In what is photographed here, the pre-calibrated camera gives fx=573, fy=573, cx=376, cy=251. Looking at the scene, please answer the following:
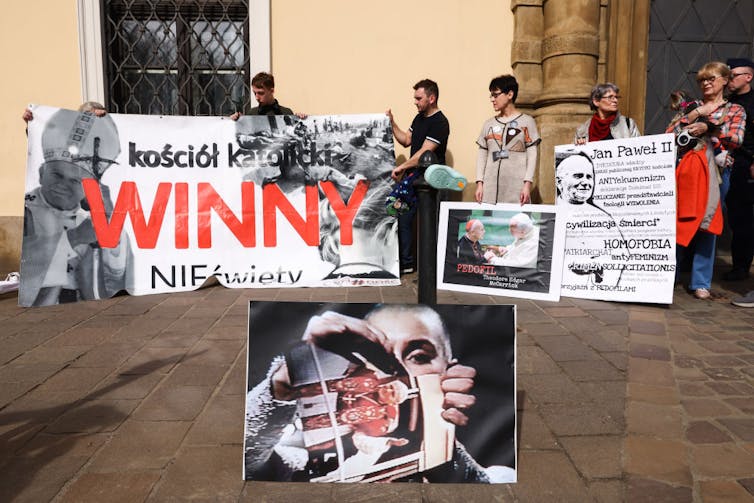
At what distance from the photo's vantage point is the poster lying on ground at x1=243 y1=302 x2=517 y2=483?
1908mm

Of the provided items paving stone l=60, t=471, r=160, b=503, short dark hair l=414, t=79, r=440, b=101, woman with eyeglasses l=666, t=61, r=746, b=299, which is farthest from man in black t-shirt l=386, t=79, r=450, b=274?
paving stone l=60, t=471, r=160, b=503

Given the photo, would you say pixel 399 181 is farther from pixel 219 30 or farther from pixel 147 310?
pixel 219 30

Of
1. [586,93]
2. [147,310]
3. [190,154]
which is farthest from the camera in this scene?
[586,93]

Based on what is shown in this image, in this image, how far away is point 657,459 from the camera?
7.00 feet

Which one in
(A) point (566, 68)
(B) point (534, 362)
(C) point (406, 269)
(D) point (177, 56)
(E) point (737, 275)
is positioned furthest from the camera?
(D) point (177, 56)

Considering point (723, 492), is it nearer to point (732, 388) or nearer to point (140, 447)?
point (732, 388)

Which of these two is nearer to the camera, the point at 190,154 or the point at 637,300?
the point at 637,300

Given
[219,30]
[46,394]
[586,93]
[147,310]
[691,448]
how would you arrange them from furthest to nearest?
[219,30] < [586,93] < [147,310] < [46,394] < [691,448]

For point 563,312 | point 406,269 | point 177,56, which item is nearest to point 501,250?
point 563,312

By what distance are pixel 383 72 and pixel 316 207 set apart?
2.18 meters

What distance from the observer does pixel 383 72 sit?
6609 mm

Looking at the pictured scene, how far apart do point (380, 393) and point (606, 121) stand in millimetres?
3871

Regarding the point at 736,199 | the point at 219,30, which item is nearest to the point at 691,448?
the point at 736,199

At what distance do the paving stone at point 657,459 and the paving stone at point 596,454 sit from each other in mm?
38
